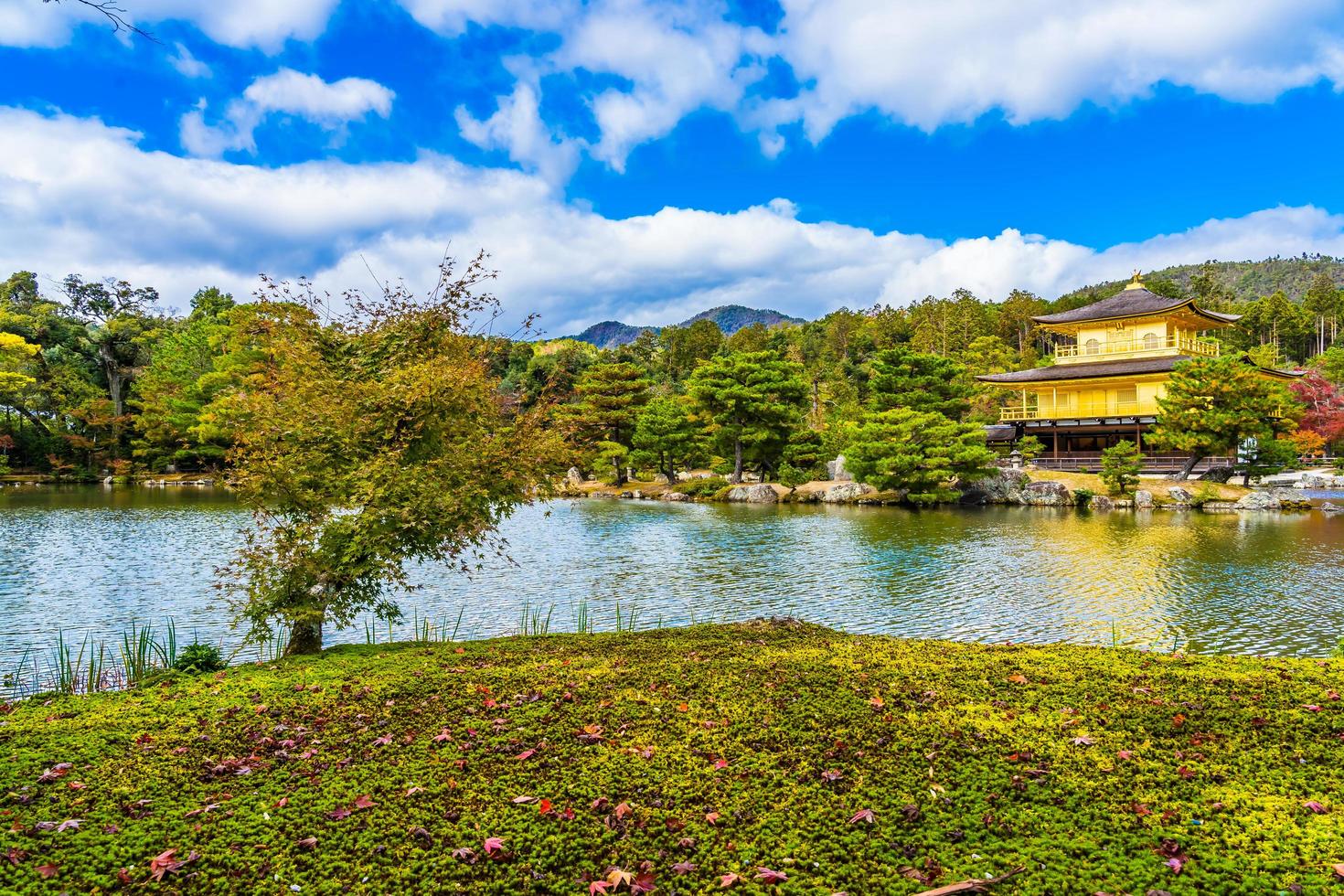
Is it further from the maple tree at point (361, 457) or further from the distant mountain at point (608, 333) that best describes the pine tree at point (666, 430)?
the distant mountain at point (608, 333)

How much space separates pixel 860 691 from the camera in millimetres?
4938

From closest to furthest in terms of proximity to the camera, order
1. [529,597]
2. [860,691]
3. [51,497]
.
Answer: [860,691] → [529,597] → [51,497]

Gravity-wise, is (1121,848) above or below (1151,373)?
below

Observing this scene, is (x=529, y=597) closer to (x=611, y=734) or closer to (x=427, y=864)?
(x=611, y=734)

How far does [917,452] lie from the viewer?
84.7 ft

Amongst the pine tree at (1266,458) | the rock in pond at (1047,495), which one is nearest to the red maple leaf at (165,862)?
the rock in pond at (1047,495)

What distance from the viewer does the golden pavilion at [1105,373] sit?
3244 cm

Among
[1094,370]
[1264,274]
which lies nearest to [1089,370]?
[1094,370]

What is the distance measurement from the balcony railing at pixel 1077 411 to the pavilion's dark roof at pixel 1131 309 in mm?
4033

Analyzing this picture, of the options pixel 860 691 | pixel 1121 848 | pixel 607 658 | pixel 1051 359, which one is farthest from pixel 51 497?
pixel 1051 359

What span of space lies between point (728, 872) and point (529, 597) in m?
8.84

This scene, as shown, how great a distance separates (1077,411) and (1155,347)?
428 cm

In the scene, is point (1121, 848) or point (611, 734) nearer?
point (1121, 848)

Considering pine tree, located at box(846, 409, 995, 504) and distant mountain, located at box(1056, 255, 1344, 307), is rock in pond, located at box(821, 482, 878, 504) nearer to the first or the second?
pine tree, located at box(846, 409, 995, 504)
